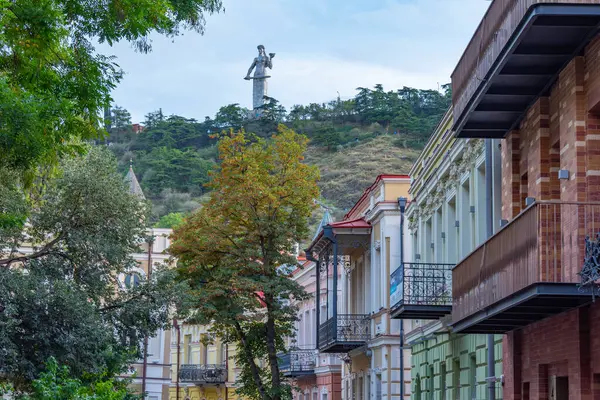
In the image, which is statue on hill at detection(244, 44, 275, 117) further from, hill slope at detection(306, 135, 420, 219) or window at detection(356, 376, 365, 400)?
window at detection(356, 376, 365, 400)

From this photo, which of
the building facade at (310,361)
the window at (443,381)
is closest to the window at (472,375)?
the window at (443,381)

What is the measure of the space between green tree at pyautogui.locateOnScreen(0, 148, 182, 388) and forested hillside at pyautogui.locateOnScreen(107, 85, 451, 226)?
79798 mm

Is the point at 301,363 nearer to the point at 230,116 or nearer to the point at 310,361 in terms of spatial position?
the point at 310,361

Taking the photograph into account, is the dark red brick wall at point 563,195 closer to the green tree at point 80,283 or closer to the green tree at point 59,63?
the green tree at point 59,63

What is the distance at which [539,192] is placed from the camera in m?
16.1

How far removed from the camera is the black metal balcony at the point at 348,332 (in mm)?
36781

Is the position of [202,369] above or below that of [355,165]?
below

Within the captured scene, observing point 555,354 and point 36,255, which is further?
point 36,255

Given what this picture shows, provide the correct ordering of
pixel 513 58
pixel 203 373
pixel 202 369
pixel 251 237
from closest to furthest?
pixel 513 58 → pixel 251 237 → pixel 203 373 → pixel 202 369

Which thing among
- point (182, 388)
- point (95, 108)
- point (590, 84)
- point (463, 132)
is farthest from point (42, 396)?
point (182, 388)

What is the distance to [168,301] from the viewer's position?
32875 mm

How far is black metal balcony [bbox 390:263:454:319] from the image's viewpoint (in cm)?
2472

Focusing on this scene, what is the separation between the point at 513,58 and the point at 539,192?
2.47 meters

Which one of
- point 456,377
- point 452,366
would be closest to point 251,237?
point 452,366
